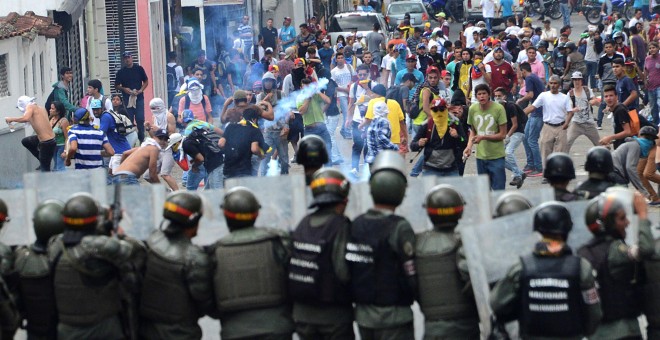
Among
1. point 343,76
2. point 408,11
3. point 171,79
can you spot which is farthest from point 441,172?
point 408,11

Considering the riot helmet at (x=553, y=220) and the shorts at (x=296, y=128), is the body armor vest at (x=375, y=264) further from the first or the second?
the shorts at (x=296, y=128)

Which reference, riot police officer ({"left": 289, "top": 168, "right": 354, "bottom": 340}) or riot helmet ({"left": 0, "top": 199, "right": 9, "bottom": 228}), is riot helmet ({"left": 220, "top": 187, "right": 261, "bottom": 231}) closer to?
riot police officer ({"left": 289, "top": 168, "right": 354, "bottom": 340})

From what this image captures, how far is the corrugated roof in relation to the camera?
64.3 ft

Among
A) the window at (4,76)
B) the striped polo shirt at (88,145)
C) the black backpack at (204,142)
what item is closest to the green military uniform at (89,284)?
the black backpack at (204,142)

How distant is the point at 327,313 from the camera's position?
25.0 feet

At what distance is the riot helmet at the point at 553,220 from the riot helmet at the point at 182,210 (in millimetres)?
1822

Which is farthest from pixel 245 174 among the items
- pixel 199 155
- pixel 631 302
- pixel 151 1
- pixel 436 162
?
pixel 151 1

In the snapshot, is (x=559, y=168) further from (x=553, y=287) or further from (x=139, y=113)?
(x=139, y=113)

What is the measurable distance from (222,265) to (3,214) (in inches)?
51.6

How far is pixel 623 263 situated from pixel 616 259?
4 centimetres

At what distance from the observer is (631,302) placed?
7.29 m

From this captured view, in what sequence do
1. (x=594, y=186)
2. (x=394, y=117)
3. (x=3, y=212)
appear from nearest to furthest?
(x=3, y=212), (x=594, y=186), (x=394, y=117)

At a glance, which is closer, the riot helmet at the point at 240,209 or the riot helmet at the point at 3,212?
the riot helmet at the point at 240,209

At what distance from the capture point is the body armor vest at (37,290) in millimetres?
7648
